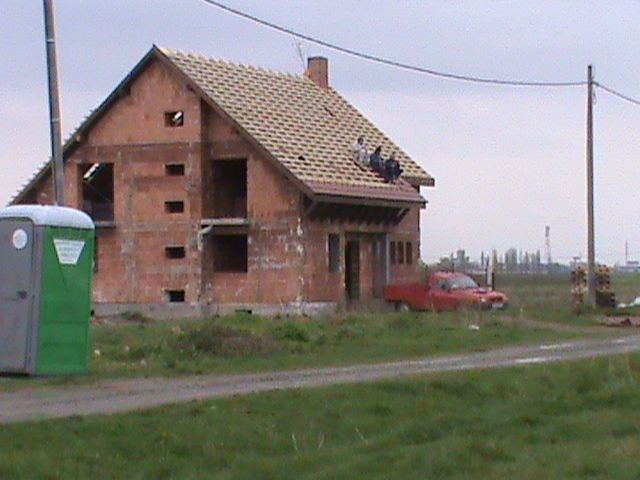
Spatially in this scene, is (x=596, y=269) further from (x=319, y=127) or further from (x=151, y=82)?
(x=151, y=82)

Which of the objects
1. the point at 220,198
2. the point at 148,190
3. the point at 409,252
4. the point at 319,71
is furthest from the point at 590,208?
the point at 148,190

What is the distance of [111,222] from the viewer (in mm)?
43844

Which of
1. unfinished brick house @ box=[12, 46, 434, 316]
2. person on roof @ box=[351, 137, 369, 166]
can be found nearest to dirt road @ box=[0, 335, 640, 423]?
unfinished brick house @ box=[12, 46, 434, 316]

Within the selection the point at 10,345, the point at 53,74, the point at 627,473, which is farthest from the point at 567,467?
the point at 53,74

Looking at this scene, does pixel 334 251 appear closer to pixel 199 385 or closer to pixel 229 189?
pixel 229 189

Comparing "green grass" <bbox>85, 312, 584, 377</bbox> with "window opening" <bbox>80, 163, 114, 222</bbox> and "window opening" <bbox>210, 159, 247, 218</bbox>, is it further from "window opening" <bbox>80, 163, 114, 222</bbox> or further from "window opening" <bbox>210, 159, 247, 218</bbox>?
"window opening" <bbox>80, 163, 114, 222</bbox>

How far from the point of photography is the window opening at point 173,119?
4272cm

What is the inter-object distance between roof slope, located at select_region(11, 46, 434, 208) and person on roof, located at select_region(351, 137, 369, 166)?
0.77ft

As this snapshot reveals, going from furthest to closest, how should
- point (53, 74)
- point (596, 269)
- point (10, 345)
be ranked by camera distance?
1. point (596, 269)
2. point (53, 74)
3. point (10, 345)

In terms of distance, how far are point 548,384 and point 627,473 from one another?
7.34 metres

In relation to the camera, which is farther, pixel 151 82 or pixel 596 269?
pixel 596 269

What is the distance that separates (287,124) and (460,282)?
7.86 metres

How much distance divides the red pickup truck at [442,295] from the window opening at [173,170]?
7.96 meters

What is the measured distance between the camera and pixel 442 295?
43844 millimetres
